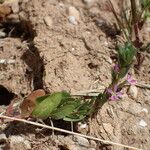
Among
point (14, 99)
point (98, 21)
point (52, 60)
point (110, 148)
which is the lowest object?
point (110, 148)

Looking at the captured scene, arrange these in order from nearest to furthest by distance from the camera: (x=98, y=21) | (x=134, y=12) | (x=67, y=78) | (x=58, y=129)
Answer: (x=58, y=129) < (x=67, y=78) < (x=134, y=12) < (x=98, y=21)

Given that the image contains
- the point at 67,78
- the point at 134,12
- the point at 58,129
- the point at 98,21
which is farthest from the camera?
the point at 98,21

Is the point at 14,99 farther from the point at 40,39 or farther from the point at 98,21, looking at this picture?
the point at 98,21

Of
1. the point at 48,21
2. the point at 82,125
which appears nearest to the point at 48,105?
the point at 82,125

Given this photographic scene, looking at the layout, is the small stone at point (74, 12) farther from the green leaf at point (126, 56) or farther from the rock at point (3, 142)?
the rock at point (3, 142)

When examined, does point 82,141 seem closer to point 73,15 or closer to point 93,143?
point 93,143

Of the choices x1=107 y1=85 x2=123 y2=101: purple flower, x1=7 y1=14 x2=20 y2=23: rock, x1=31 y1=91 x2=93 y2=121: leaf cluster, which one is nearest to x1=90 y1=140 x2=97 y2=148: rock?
x1=31 y1=91 x2=93 y2=121: leaf cluster

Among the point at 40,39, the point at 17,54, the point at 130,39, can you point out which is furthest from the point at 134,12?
the point at 17,54
